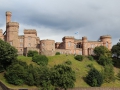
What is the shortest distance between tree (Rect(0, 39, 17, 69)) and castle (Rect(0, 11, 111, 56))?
56.7 feet

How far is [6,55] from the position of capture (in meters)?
59.1

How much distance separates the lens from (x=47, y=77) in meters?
50.9

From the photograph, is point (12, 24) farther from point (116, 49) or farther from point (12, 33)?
point (116, 49)

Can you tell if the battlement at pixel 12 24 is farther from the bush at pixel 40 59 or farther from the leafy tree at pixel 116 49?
the leafy tree at pixel 116 49

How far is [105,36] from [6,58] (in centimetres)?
4312

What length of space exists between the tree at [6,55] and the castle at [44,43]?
17.3 meters

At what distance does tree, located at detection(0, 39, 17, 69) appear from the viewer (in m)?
58.8

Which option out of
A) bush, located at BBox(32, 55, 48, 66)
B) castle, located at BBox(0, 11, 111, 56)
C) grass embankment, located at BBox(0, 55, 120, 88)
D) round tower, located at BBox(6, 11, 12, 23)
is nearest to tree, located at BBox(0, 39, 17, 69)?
grass embankment, located at BBox(0, 55, 120, 88)

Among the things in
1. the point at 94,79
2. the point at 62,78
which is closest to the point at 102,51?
the point at 94,79

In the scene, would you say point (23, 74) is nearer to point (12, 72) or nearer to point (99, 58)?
point (12, 72)

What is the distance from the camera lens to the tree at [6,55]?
58812 mm

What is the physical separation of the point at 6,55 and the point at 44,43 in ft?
67.1

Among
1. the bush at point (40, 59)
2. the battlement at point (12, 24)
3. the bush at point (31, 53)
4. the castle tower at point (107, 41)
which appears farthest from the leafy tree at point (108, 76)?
the battlement at point (12, 24)

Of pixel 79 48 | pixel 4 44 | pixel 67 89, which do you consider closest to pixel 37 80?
pixel 67 89
